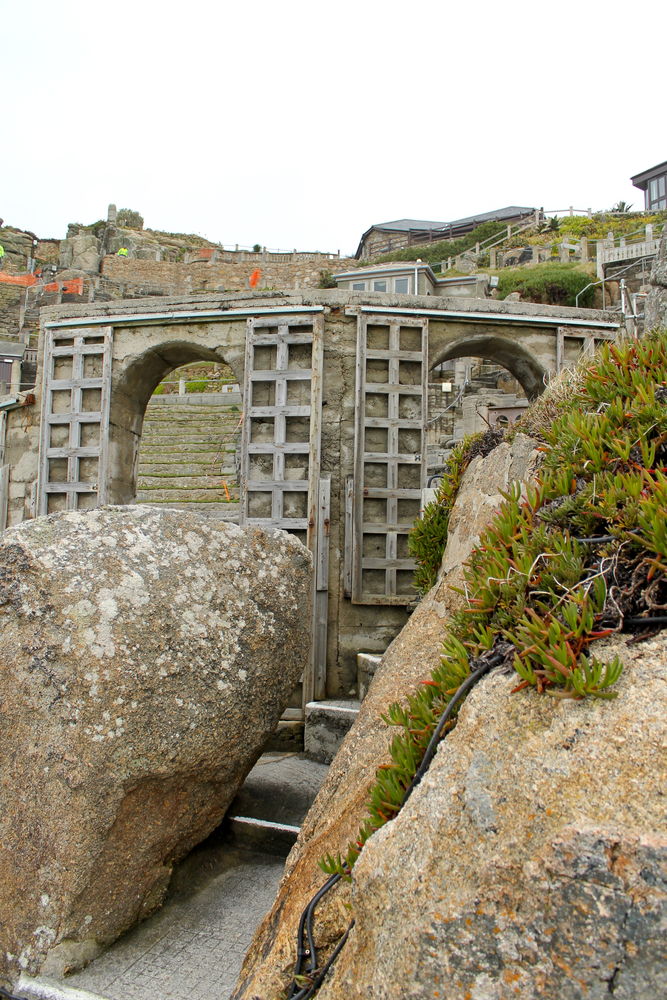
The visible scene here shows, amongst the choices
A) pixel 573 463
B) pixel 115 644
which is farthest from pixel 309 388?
pixel 573 463

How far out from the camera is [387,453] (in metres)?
8.51

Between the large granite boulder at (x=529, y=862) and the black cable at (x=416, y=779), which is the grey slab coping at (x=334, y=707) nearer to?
the black cable at (x=416, y=779)

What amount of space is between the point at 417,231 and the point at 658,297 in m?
51.8

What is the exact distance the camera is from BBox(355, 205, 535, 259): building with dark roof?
5303 cm

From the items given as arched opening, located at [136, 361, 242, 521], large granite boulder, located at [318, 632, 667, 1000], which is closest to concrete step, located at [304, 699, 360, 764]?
large granite boulder, located at [318, 632, 667, 1000]

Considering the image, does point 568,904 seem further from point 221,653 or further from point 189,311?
point 189,311

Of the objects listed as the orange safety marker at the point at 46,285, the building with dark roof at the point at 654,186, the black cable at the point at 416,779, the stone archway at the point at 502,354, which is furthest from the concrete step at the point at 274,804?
the building with dark roof at the point at 654,186

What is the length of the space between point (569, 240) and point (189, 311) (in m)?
39.3

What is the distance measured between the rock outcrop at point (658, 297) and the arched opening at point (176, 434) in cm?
492

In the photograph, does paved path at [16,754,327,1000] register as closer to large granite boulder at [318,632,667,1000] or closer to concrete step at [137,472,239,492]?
large granite boulder at [318,632,667,1000]

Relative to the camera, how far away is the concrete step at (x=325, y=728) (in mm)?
7086

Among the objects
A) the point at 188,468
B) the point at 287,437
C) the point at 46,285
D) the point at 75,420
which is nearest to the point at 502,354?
the point at 287,437

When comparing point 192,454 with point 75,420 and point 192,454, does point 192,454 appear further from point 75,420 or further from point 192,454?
point 75,420

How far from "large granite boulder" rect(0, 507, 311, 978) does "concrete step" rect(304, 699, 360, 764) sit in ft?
8.76
